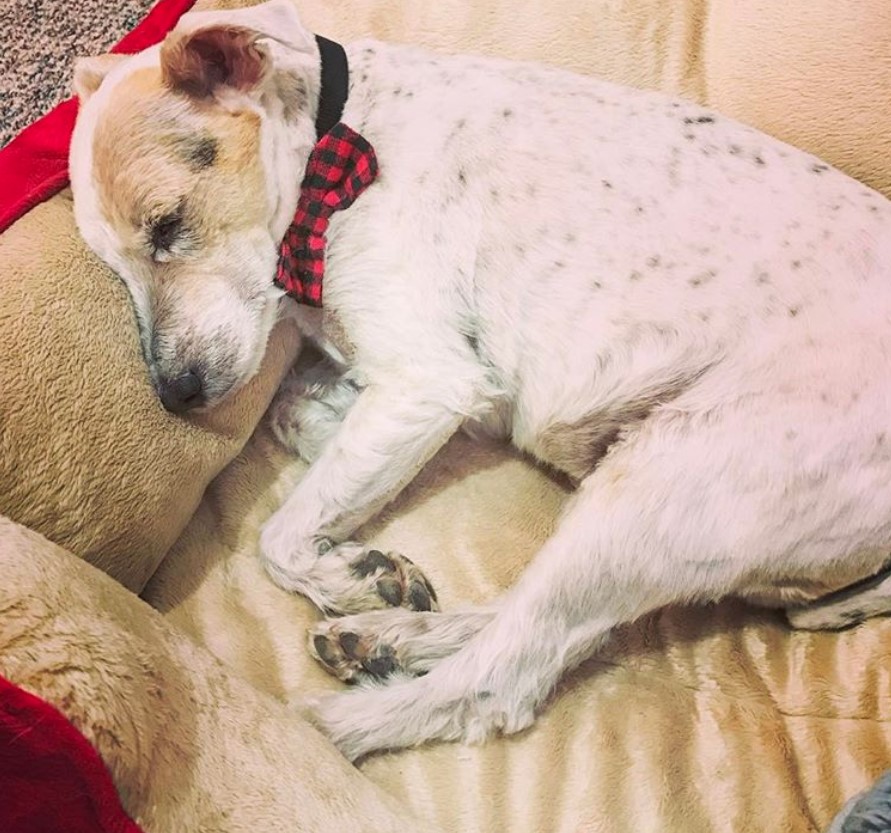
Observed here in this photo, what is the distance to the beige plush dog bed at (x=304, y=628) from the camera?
149cm

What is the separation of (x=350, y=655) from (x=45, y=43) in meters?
2.13

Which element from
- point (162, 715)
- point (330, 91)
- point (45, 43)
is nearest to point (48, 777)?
point (162, 715)

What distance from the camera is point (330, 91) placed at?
213 cm

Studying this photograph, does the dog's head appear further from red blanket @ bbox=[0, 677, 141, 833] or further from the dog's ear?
red blanket @ bbox=[0, 677, 141, 833]

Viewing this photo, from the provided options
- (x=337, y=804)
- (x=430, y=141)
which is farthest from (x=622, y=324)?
(x=337, y=804)

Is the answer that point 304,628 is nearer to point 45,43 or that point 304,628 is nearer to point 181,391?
point 181,391

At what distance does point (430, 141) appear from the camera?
208 cm

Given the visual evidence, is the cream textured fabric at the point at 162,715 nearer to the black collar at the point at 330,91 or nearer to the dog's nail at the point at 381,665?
the dog's nail at the point at 381,665

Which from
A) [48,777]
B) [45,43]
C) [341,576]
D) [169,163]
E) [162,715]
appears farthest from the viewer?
[45,43]

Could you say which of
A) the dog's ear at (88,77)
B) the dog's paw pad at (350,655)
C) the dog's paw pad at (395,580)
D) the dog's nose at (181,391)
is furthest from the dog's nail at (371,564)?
the dog's ear at (88,77)

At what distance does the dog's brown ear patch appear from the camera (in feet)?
6.20

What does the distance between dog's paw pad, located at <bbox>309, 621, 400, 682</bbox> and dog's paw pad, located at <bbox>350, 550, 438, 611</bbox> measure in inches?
4.8

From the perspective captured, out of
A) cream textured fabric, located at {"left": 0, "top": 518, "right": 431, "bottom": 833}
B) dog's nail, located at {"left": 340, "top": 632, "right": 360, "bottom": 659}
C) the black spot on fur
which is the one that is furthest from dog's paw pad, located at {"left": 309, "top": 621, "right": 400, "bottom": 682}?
the black spot on fur

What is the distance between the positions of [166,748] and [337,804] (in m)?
0.34
